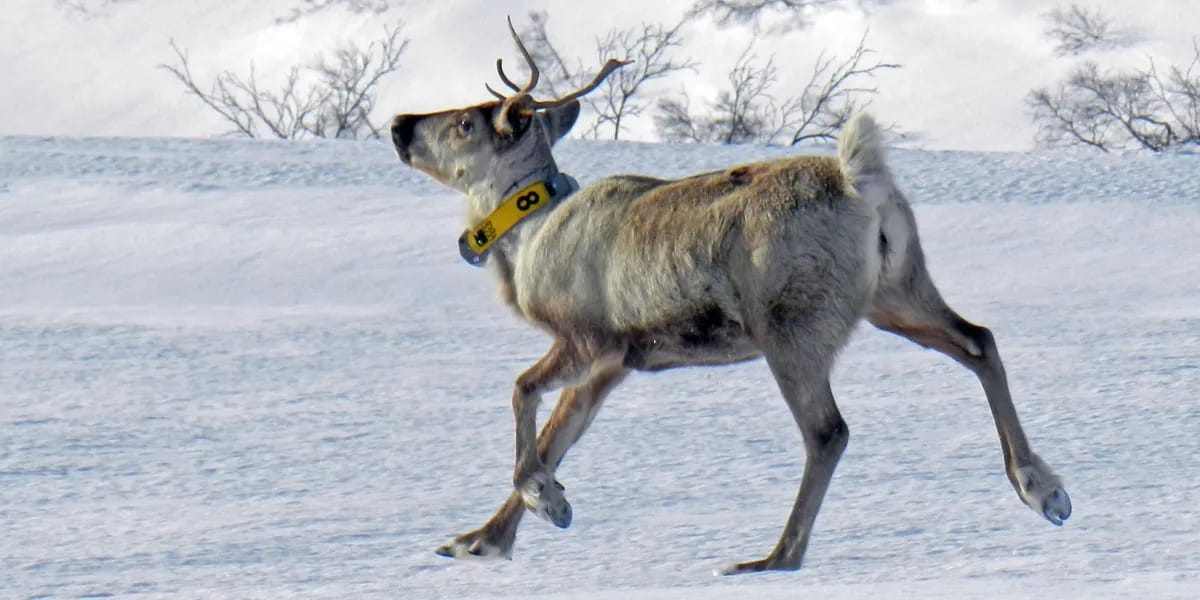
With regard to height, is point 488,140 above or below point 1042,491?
above

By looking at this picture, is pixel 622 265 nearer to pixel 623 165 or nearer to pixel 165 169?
pixel 623 165

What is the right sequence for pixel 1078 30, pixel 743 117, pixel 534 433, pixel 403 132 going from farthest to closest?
pixel 1078 30 < pixel 743 117 < pixel 403 132 < pixel 534 433

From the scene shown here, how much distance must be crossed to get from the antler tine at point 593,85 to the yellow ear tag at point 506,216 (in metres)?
0.22

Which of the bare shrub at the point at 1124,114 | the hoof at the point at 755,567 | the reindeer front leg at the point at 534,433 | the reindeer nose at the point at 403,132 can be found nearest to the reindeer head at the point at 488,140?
the reindeer nose at the point at 403,132

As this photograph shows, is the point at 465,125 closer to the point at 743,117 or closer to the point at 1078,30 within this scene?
the point at 743,117

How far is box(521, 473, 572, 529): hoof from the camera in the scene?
16.8 feet

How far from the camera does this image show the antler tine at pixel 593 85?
530cm

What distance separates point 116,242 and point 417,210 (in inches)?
61.6

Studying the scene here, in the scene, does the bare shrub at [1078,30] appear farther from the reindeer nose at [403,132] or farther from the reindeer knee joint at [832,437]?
the reindeer knee joint at [832,437]

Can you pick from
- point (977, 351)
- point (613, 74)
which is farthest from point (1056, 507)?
point (613, 74)

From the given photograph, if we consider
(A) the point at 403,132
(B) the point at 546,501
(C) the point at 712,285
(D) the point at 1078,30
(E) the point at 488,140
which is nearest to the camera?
(C) the point at 712,285

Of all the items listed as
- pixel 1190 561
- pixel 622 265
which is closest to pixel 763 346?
pixel 622 265

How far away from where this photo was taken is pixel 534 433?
5266 millimetres

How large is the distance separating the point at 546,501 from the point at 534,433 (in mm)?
217
